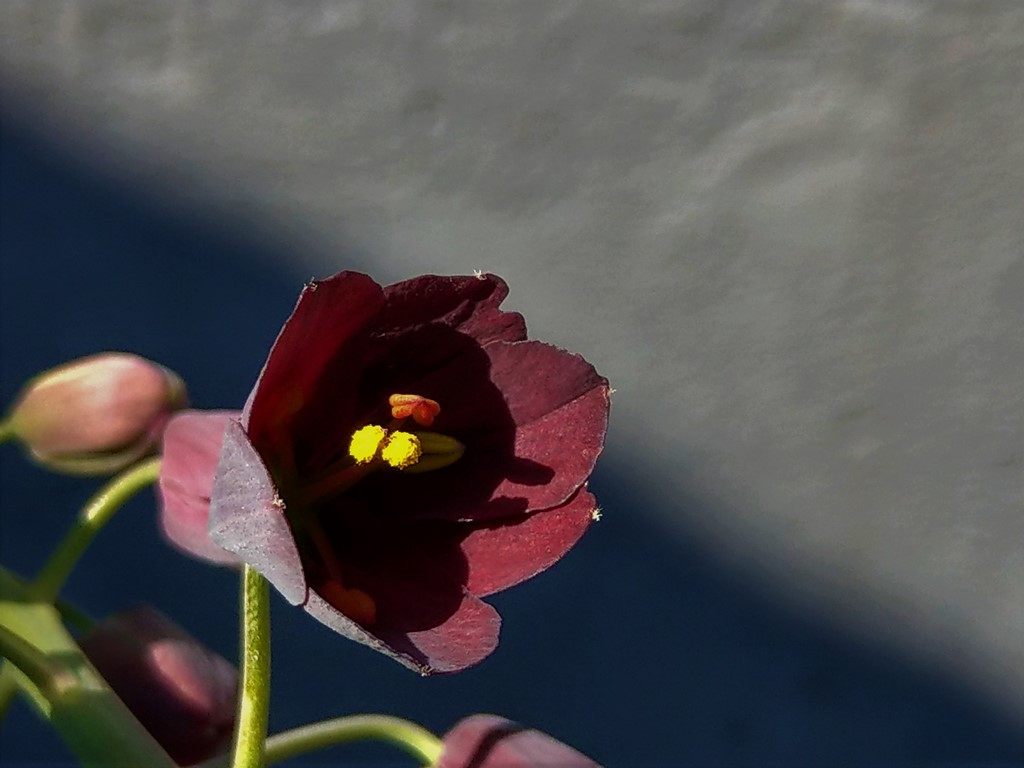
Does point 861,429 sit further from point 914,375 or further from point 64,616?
point 64,616

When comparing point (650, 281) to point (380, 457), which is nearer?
point (380, 457)

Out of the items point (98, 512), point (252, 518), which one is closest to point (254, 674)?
point (252, 518)

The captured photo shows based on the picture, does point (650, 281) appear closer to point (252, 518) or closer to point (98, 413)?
point (98, 413)

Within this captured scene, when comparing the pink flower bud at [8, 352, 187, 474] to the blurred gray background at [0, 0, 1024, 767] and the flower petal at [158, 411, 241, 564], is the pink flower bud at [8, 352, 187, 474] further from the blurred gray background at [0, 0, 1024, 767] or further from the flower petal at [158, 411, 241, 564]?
the blurred gray background at [0, 0, 1024, 767]

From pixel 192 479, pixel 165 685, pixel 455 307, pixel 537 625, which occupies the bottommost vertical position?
pixel 537 625

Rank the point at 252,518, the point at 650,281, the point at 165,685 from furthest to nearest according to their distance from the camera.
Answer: the point at 650,281, the point at 165,685, the point at 252,518

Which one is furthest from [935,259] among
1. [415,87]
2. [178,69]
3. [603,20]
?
[178,69]
